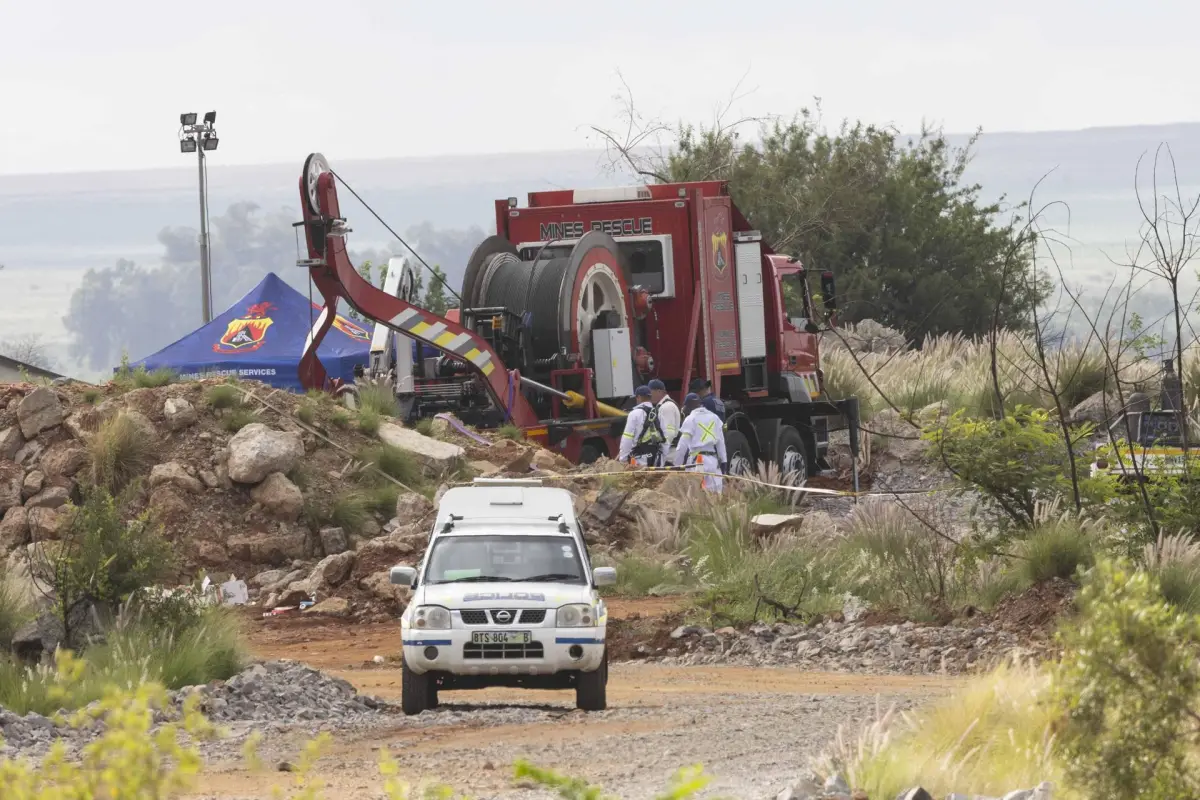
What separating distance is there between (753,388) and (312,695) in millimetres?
14614

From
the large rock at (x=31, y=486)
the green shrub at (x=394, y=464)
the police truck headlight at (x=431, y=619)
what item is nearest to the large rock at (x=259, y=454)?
the green shrub at (x=394, y=464)

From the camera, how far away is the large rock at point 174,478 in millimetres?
19734

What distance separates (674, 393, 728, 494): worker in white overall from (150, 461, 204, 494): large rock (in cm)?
529

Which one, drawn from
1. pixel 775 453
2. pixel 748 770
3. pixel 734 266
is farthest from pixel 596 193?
pixel 748 770

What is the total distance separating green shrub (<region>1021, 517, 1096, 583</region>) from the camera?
14.4m

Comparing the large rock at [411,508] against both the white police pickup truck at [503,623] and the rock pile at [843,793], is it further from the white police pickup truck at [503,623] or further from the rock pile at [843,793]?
the rock pile at [843,793]

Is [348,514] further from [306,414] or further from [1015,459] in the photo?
[1015,459]

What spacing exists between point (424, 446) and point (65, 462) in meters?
3.90

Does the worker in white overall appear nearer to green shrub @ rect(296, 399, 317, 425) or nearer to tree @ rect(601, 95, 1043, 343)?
green shrub @ rect(296, 399, 317, 425)

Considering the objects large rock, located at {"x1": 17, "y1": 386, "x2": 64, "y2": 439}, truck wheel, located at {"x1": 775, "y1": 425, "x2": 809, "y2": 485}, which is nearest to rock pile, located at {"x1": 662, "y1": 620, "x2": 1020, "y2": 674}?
large rock, located at {"x1": 17, "y1": 386, "x2": 64, "y2": 439}

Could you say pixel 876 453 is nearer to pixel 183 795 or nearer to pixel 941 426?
pixel 941 426

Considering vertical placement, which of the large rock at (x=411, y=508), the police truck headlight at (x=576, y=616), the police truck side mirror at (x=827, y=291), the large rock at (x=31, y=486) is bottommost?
the large rock at (x=411, y=508)

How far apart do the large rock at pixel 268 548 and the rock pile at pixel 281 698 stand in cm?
708

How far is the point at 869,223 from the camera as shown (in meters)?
49.2
